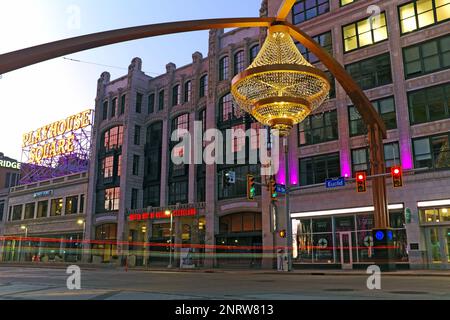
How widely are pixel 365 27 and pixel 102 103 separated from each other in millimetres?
40212

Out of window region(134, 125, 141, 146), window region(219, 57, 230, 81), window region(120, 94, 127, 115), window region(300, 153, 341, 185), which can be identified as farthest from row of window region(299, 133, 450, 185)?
window region(120, 94, 127, 115)

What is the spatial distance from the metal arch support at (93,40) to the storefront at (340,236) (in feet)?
74.2

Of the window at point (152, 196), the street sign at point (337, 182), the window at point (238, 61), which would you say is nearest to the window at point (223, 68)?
the window at point (238, 61)

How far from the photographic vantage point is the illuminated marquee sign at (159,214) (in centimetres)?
4825

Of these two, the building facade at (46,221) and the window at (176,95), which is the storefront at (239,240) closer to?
the window at (176,95)

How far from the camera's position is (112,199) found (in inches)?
2303

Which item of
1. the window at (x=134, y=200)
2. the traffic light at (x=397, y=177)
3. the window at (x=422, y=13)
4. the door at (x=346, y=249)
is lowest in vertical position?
the door at (x=346, y=249)

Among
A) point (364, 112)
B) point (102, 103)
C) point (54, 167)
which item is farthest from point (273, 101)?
point (54, 167)

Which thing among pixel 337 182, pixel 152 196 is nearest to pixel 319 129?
pixel 337 182

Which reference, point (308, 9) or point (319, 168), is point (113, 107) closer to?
point (308, 9)

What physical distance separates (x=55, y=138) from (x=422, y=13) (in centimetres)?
6086

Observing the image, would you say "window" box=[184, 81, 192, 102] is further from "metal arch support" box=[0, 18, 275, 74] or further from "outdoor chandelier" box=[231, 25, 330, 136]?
"outdoor chandelier" box=[231, 25, 330, 136]

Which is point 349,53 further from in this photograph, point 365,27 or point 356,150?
point 356,150

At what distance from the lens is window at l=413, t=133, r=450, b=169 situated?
31797 mm
